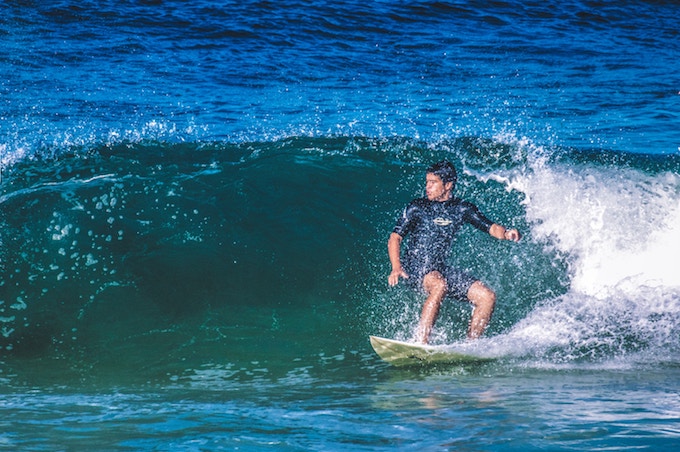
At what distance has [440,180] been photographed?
698 centimetres

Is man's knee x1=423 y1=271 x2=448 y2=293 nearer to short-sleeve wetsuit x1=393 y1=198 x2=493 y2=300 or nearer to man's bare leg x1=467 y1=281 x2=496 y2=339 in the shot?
short-sleeve wetsuit x1=393 y1=198 x2=493 y2=300

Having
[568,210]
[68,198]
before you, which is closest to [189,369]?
[68,198]

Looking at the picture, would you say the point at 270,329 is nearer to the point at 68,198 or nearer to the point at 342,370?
the point at 342,370

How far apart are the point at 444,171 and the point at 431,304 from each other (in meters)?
1.21

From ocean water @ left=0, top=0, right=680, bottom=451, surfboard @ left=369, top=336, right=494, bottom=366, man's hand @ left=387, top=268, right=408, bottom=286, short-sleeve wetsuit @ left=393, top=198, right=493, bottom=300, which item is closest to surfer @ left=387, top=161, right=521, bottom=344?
short-sleeve wetsuit @ left=393, top=198, right=493, bottom=300

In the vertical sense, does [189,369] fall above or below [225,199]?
below

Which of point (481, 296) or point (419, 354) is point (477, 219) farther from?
point (419, 354)

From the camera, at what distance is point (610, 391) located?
515cm

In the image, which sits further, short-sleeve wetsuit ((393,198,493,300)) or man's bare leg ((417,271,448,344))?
short-sleeve wetsuit ((393,198,493,300))

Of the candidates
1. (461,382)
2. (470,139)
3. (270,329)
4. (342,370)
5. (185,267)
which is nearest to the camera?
(461,382)

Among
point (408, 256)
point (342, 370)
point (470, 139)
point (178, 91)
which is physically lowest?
point (342, 370)

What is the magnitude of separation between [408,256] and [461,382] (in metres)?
1.65

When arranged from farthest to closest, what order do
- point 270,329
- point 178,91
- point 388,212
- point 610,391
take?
point 178,91 < point 388,212 < point 270,329 < point 610,391

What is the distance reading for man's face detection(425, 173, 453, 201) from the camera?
6984mm
